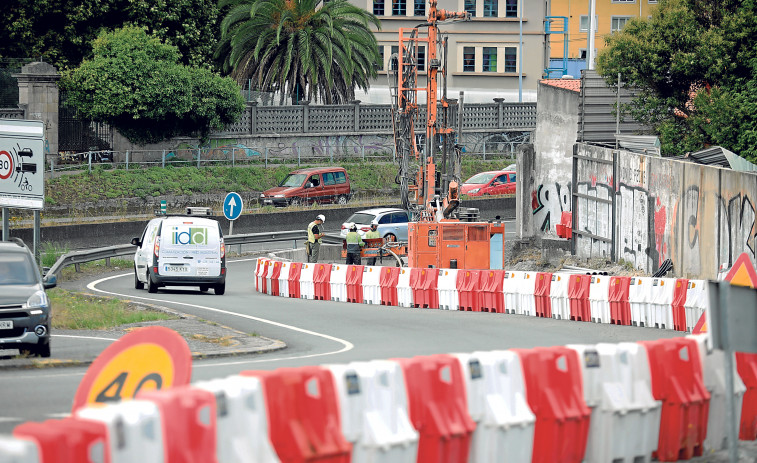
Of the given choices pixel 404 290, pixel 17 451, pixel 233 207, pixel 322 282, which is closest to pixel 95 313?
pixel 404 290

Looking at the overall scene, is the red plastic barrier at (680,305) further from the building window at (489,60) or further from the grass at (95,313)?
the building window at (489,60)

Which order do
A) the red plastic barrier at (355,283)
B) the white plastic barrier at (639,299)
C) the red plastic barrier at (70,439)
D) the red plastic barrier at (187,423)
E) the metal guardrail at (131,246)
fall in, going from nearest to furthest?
the red plastic barrier at (70,439) → the red plastic barrier at (187,423) → the white plastic barrier at (639,299) → the red plastic barrier at (355,283) → the metal guardrail at (131,246)

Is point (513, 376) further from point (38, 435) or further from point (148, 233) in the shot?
point (148, 233)

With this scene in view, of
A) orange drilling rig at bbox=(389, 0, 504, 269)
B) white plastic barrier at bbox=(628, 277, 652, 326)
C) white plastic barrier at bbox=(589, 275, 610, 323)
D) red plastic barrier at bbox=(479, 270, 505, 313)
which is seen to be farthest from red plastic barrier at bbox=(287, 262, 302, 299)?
white plastic barrier at bbox=(628, 277, 652, 326)

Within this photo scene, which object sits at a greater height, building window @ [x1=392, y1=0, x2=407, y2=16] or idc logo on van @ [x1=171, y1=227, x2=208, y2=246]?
building window @ [x1=392, y1=0, x2=407, y2=16]

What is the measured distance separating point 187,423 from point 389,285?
19.2 metres

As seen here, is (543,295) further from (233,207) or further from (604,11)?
(604,11)

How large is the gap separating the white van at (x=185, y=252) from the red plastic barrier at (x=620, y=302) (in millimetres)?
8948

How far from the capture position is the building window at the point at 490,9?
70938mm

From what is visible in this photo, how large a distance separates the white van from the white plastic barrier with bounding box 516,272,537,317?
6.80 meters

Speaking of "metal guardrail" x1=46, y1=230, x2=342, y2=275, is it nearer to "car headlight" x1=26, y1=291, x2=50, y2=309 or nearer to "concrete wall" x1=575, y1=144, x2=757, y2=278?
"concrete wall" x1=575, y1=144, x2=757, y2=278

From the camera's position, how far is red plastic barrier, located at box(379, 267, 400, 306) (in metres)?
26.2

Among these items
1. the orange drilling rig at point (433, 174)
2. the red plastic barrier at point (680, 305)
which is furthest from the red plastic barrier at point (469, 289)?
the orange drilling rig at point (433, 174)

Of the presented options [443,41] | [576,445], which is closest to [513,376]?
[576,445]
